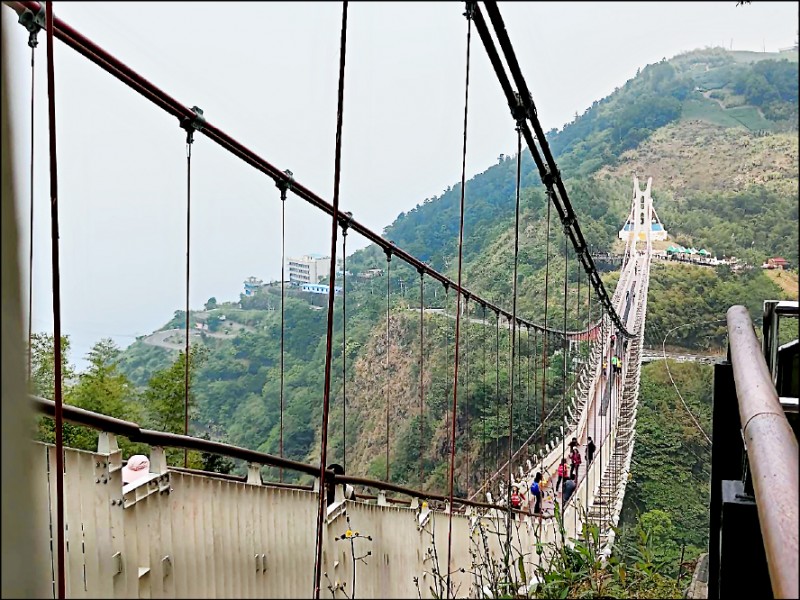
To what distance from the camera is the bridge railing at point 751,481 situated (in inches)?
12.3

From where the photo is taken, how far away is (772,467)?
0.39 metres

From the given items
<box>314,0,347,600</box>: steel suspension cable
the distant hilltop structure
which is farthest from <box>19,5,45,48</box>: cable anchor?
the distant hilltop structure

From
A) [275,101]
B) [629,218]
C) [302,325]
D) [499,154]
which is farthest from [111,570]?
[629,218]

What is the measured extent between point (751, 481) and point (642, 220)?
1670 cm

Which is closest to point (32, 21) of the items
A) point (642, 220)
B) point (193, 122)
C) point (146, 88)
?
point (146, 88)

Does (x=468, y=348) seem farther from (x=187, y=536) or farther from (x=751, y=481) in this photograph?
(x=751, y=481)

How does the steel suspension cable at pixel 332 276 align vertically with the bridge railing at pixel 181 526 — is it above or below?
above

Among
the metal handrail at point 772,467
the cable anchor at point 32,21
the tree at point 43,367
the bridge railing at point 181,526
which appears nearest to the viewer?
the metal handrail at point 772,467

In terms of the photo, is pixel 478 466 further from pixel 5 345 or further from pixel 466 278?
pixel 5 345

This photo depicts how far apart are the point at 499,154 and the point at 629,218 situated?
404 centimetres

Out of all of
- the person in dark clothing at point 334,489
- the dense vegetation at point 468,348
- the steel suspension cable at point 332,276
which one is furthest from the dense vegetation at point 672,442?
the steel suspension cable at point 332,276

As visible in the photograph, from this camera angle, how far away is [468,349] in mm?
11930

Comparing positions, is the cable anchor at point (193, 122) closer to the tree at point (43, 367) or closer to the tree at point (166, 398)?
the tree at point (43, 367)

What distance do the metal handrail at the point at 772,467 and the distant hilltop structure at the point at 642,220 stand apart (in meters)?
15.3
